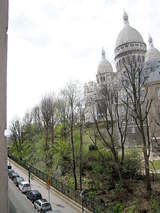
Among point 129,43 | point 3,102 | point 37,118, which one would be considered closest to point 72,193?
point 37,118

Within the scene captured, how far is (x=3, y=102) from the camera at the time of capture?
2.21 ft

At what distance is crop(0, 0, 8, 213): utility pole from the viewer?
0.64 meters

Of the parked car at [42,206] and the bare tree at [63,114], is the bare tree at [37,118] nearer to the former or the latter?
the bare tree at [63,114]

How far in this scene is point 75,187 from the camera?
9.11 meters

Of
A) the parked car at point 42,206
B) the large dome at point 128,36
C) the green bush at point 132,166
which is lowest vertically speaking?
the parked car at point 42,206

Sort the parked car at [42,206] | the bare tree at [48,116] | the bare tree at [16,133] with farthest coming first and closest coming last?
1. the bare tree at [48,116]
2. the parked car at [42,206]
3. the bare tree at [16,133]

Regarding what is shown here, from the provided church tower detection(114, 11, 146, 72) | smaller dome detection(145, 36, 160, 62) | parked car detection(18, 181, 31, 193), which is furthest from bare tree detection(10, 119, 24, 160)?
smaller dome detection(145, 36, 160, 62)

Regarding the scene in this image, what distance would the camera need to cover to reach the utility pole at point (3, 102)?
0.64 meters

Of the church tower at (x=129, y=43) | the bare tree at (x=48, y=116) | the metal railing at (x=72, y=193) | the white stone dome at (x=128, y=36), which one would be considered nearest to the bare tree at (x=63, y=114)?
the bare tree at (x=48, y=116)

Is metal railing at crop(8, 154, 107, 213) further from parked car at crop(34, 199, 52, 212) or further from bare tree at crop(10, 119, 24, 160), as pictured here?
parked car at crop(34, 199, 52, 212)

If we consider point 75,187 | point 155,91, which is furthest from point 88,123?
point 155,91

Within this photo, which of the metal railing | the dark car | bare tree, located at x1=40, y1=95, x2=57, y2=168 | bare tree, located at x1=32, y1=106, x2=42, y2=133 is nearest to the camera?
the metal railing

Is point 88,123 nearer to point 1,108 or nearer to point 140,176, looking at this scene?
point 140,176

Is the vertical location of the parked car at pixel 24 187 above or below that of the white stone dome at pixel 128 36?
below
